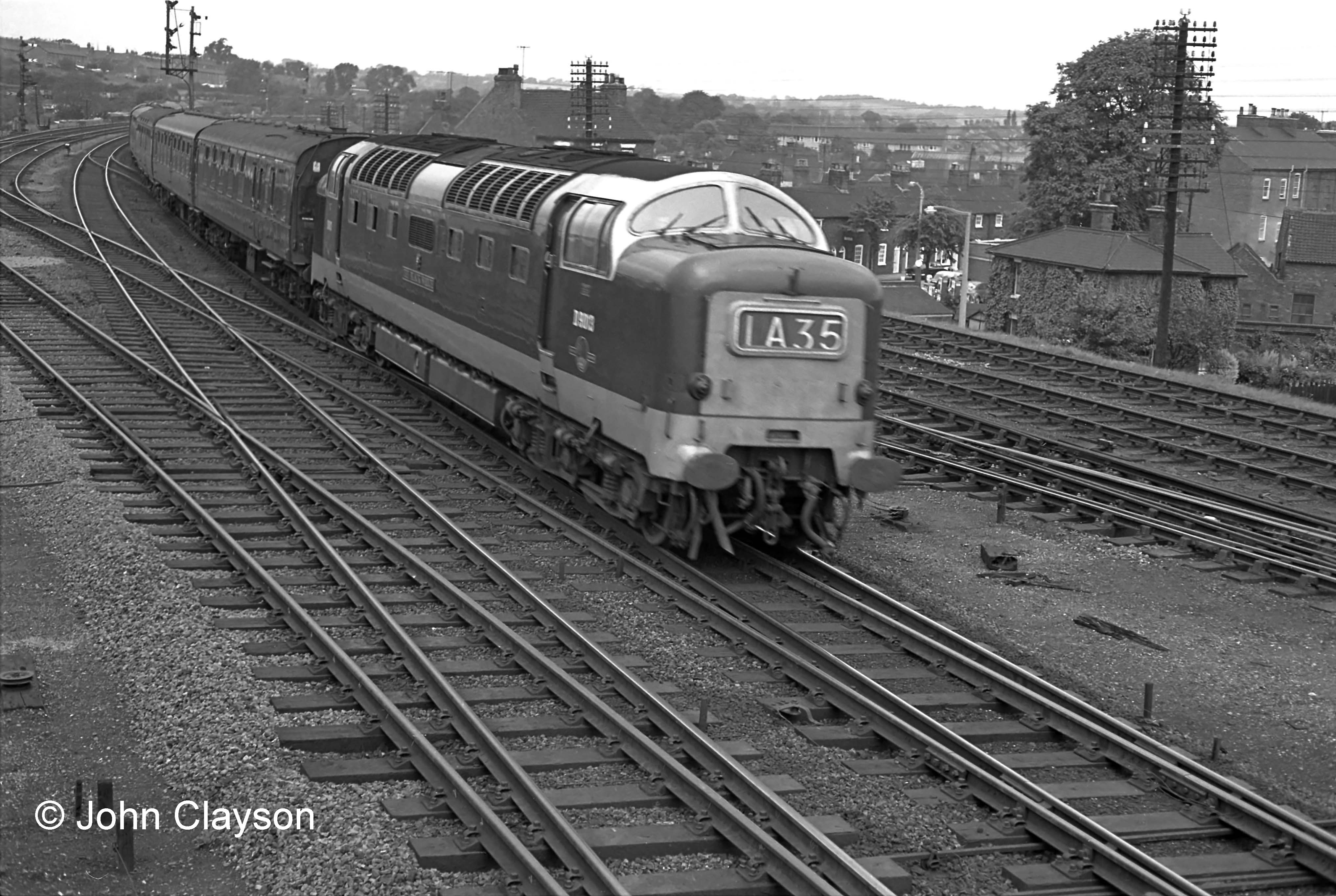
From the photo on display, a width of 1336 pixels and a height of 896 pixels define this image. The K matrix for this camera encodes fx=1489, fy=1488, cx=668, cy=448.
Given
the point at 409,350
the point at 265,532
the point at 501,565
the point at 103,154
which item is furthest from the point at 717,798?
the point at 103,154

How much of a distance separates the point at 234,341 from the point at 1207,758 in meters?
18.5

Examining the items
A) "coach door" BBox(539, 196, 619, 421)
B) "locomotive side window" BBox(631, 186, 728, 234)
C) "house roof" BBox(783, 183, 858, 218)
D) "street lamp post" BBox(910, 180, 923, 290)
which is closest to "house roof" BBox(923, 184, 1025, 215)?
"street lamp post" BBox(910, 180, 923, 290)

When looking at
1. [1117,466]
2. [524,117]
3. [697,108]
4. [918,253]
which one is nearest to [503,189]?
[1117,466]

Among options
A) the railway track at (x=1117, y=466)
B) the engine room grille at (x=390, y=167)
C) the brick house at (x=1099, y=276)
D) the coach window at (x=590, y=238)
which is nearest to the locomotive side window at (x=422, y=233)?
the engine room grille at (x=390, y=167)

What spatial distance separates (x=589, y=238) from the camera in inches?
559

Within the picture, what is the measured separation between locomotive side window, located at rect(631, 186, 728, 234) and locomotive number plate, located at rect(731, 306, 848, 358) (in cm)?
169

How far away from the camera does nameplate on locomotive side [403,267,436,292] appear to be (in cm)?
1877

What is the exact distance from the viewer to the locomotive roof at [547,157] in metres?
14.5

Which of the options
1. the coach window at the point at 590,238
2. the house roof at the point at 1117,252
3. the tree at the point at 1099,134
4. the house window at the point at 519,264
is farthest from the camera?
the tree at the point at 1099,134

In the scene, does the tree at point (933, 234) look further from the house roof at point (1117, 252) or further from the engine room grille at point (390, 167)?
the engine room grille at point (390, 167)

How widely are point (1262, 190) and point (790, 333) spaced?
8266cm

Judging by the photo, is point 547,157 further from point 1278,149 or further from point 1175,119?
point 1278,149

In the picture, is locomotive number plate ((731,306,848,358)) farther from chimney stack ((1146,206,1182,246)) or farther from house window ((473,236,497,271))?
chimney stack ((1146,206,1182,246))

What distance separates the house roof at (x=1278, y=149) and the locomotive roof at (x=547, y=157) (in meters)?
73.4
